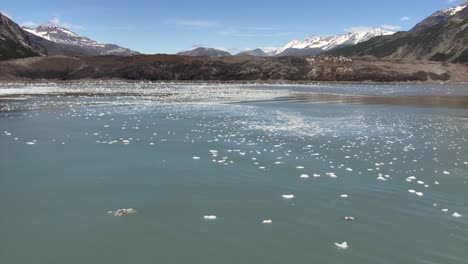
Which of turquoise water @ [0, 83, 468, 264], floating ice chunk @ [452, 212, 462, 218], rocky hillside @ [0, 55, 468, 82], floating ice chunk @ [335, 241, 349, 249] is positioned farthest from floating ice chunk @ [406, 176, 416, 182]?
rocky hillside @ [0, 55, 468, 82]

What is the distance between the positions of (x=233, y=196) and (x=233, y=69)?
4389 inches

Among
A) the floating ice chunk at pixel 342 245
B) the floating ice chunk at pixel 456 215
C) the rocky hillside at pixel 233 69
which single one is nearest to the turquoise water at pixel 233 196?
the floating ice chunk at pixel 342 245

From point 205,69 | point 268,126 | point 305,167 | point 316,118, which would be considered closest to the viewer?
point 305,167

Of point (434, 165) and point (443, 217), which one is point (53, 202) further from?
point (434, 165)

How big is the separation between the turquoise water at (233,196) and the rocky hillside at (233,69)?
97579 mm

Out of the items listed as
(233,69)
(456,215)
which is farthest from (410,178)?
(233,69)

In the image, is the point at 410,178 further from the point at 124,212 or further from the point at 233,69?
the point at 233,69

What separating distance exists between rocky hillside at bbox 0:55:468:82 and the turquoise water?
97579 mm

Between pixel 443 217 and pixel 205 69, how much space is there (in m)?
113

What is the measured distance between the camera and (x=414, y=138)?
71.2 feet

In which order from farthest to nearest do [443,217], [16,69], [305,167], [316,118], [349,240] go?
[16,69] → [316,118] → [305,167] → [443,217] → [349,240]

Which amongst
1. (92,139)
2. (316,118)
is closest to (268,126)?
(316,118)

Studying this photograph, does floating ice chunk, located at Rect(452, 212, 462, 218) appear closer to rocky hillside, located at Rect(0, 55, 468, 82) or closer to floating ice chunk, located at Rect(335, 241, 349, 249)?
floating ice chunk, located at Rect(335, 241, 349, 249)

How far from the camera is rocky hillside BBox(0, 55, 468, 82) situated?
116625 millimetres
